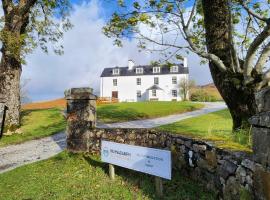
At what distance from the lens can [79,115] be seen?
A: 13281 mm

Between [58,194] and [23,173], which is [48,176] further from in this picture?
[58,194]

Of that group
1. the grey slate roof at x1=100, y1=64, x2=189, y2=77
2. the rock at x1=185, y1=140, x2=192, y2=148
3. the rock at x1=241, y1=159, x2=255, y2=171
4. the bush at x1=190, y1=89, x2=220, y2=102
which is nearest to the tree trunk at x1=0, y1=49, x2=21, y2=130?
the rock at x1=185, y1=140, x2=192, y2=148

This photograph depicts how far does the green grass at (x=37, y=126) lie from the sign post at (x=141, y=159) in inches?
383

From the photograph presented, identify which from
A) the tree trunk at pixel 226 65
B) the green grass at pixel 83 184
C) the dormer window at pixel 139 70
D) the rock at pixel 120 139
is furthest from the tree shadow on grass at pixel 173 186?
the dormer window at pixel 139 70

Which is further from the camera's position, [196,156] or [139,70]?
[139,70]

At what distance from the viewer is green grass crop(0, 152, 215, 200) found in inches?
322

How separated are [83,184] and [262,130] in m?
5.61

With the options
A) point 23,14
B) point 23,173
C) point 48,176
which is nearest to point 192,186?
point 48,176

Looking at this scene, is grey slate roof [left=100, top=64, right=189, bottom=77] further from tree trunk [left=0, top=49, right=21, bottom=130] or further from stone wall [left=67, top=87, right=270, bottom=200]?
stone wall [left=67, top=87, right=270, bottom=200]

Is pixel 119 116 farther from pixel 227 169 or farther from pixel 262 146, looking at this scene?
pixel 262 146

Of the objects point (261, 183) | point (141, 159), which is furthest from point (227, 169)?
point (141, 159)

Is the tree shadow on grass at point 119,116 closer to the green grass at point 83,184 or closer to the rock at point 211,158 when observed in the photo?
the green grass at point 83,184

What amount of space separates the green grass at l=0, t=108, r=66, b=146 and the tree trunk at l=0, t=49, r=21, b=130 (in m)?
1.07

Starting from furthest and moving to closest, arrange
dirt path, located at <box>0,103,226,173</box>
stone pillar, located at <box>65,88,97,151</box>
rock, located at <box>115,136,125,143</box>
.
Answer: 1. stone pillar, located at <box>65,88,97,151</box>
2. dirt path, located at <box>0,103,226,173</box>
3. rock, located at <box>115,136,125,143</box>
